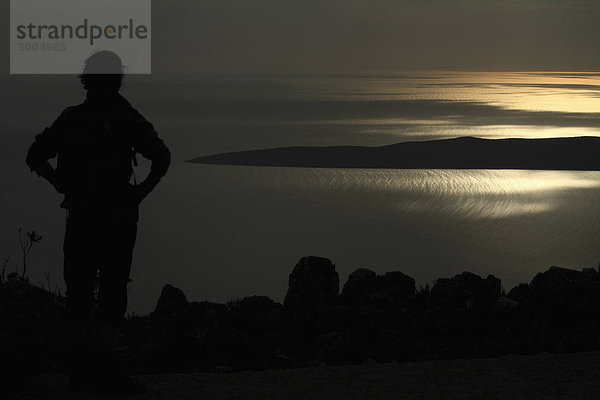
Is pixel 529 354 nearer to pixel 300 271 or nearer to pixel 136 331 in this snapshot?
pixel 300 271

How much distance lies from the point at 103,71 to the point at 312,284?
4229 mm

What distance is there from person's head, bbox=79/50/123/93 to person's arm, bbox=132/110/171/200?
26 centimetres

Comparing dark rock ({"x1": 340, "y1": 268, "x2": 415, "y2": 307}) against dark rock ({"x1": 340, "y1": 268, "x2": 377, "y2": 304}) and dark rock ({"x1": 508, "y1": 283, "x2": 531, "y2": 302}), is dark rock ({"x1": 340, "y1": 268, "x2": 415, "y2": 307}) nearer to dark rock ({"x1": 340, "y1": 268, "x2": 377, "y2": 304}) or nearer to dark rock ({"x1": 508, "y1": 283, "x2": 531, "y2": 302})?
dark rock ({"x1": 340, "y1": 268, "x2": 377, "y2": 304})

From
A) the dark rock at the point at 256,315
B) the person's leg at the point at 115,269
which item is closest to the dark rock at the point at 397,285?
the dark rock at the point at 256,315

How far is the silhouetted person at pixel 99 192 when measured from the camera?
687cm

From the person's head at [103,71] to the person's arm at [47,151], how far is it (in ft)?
0.98

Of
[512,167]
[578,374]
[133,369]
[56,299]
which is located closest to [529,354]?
[578,374]

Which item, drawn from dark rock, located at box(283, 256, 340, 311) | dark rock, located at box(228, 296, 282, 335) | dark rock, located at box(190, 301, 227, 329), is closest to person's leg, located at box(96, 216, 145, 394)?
dark rock, located at box(190, 301, 227, 329)

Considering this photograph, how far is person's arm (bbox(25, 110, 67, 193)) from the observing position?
22.6ft

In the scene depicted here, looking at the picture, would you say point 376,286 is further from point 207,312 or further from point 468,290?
point 207,312

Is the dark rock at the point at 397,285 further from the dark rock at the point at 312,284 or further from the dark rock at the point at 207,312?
the dark rock at the point at 207,312

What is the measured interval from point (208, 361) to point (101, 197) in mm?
2178

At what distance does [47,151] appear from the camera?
693 centimetres

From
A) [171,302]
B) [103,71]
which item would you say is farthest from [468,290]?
[103,71]
